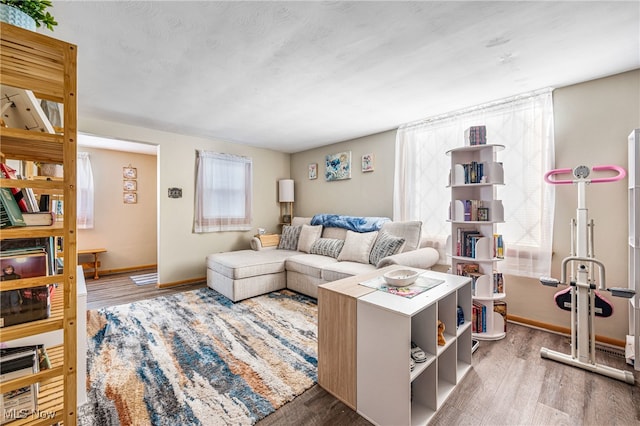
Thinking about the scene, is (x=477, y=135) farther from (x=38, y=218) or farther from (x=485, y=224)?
(x=38, y=218)

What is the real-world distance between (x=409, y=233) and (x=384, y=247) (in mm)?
365

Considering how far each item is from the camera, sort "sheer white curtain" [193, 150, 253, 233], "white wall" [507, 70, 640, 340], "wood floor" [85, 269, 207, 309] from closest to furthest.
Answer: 1. "white wall" [507, 70, 640, 340]
2. "wood floor" [85, 269, 207, 309]
3. "sheer white curtain" [193, 150, 253, 233]

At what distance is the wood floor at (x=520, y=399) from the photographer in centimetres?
147

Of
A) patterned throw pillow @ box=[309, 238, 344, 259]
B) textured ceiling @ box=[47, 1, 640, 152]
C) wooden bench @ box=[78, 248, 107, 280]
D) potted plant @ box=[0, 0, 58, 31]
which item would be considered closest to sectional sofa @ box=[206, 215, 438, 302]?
patterned throw pillow @ box=[309, 238, 344, 259]

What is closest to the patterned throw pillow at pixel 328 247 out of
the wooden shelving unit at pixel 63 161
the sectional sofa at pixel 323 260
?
the sectional sofa at pixel 323 260

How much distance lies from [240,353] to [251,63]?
2293mm

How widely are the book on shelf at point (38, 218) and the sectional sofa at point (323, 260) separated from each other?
2.36m

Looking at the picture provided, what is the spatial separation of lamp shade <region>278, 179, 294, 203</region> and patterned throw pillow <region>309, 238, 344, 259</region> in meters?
1.46

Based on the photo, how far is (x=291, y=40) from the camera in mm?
1771

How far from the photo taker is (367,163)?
4.05m

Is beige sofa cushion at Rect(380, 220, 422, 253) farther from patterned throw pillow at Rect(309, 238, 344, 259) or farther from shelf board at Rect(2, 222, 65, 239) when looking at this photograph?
shelf board at Rect(2, 222, 65, 239)

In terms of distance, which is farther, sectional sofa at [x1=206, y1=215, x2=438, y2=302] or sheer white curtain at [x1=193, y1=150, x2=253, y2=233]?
sheer white curtain at [x1=193, y1=150, x2=253, y2=233]

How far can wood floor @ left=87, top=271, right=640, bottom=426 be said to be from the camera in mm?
1473

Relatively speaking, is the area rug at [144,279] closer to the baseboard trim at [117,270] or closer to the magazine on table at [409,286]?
the baseboard trim at [117,270]
